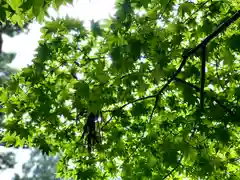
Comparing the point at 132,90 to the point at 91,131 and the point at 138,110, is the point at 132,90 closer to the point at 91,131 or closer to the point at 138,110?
the point at 138,110

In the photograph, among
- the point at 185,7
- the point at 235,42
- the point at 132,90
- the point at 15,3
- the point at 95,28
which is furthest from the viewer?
the point at 132,90

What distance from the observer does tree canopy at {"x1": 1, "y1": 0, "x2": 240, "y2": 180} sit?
2.63 meters

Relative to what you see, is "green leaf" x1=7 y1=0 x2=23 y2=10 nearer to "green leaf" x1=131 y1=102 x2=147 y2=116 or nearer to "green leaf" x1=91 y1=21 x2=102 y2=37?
"green leaf" x1=91 y1=21 x2=102 y2=37

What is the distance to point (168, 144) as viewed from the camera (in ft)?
9.58

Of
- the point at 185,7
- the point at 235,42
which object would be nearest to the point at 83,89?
the point at 185,7

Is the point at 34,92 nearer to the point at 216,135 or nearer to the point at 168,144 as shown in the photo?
the point at 168,144

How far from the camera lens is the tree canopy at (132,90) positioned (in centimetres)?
263

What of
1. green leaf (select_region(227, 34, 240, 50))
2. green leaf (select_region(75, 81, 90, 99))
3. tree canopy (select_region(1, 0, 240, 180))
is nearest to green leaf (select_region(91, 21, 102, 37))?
tree canopy (select_region(1, 0, 240, 180))

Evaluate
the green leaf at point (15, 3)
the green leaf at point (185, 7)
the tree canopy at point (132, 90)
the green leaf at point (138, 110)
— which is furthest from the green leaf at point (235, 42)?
the green leaf at point (15, 3)

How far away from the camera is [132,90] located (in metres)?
3.18

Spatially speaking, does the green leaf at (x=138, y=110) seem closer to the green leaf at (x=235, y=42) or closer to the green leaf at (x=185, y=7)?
the green leaf at (x=185, y=7)

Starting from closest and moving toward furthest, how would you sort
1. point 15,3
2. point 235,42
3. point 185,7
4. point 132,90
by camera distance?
1. point 15,3
2. point 235,42
3. point 185,7
4. point 132,90

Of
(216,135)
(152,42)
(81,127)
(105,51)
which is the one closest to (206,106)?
(216,135)

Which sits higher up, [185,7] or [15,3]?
[185,7]
